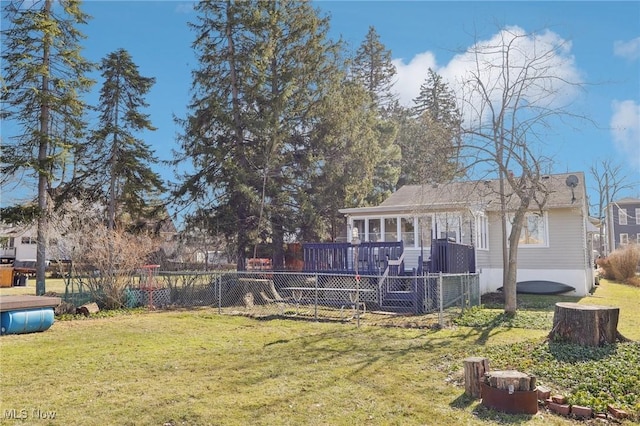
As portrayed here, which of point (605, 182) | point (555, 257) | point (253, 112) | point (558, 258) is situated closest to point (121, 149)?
point (253, 112)

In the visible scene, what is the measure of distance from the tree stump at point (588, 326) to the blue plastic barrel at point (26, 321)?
30.7 ft

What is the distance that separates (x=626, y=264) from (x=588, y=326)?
63.4 ft

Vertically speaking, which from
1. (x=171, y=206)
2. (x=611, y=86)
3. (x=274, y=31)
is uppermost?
(x=274, y=31)

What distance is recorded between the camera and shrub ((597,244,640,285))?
21.6m

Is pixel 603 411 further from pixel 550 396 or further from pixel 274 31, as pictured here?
pixel 274 31

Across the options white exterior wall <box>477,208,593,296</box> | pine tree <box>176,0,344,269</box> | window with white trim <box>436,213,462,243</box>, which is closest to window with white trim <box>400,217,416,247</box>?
window with white trim <box>436,213,462,243</box>

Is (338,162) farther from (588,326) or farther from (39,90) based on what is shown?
(588,326)

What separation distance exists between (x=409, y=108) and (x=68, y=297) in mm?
33447

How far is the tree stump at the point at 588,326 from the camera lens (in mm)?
6348

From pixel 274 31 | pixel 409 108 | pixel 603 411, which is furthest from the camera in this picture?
pixel 409 108

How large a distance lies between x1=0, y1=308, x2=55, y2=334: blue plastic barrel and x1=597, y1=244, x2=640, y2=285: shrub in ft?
77.3

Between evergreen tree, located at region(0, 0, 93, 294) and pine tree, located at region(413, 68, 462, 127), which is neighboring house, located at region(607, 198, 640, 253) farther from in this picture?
evergreen tree, located at region(0, 0, 93, 294)

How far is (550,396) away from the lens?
461cm

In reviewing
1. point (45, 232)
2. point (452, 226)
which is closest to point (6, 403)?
point (45, 232)
